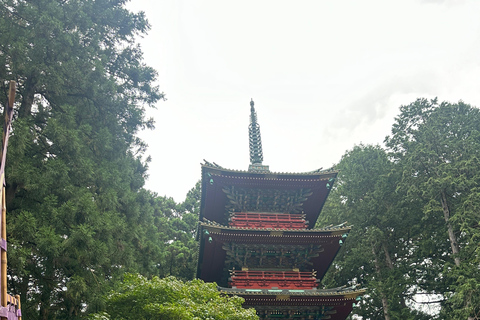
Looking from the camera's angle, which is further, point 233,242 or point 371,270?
point 371,270

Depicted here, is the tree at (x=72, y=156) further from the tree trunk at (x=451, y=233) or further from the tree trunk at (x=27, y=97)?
the tree trunk at (x=451, y=233)

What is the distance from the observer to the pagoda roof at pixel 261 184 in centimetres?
1714

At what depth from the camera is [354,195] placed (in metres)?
25.8

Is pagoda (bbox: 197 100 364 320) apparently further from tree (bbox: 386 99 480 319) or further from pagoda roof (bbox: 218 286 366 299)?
tree (bbox: 386 99 480 319)

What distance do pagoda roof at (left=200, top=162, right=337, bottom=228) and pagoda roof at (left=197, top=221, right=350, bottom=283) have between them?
92.8 inches

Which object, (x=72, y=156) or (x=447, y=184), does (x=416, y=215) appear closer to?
(x=447, y=184)

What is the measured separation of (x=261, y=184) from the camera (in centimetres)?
1755

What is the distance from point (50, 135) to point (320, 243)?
1095 cm

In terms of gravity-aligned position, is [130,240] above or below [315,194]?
below

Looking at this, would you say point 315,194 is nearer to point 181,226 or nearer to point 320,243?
point 320,243

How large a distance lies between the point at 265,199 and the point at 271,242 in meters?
2.65

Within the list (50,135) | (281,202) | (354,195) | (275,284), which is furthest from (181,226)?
(50,135)

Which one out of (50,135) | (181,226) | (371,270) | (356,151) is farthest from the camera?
(181,226)

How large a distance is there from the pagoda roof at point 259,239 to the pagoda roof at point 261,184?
7.73ft
